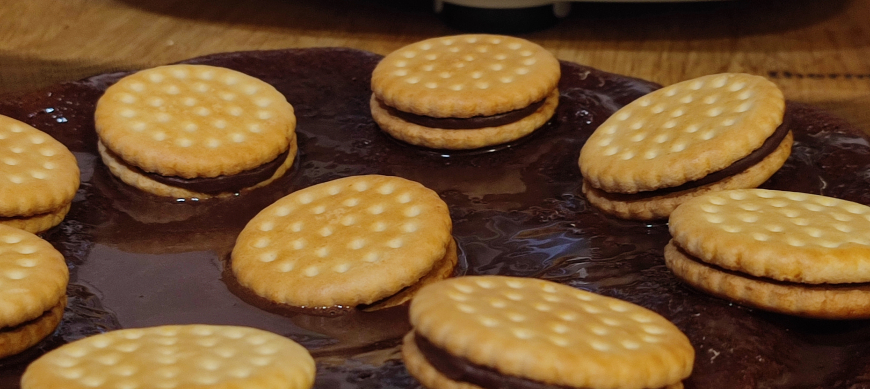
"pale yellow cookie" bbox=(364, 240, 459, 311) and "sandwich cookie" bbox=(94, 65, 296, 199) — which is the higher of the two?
"sandwich cookie" bbox=(94, 65, 296, 199)

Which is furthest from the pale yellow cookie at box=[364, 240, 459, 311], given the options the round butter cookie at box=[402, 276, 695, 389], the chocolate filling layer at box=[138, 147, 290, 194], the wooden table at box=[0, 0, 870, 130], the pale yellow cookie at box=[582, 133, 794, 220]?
the wooden table at box=[0, 0, 870, 130]

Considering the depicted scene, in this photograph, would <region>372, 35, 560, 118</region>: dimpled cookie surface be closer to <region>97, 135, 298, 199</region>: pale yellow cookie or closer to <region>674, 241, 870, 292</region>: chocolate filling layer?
<region>97, 135, 298, 199</region>: pale yellow cookie

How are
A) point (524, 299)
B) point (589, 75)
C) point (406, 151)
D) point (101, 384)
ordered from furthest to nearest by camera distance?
point (589, 75)
point (406, 151)
point (524, 299)
point (101, 384)

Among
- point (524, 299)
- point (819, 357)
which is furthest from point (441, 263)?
point (819, 357)

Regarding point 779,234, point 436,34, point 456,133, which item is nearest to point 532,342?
point 779,234

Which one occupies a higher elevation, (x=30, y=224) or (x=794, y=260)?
(x=794, y=260)

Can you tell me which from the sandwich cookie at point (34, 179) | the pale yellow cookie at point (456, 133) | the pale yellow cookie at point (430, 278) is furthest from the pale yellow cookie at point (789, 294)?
the sandwich cookie at point (34, 179)

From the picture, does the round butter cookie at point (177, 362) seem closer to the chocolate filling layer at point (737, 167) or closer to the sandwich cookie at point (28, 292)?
the sandwich cookie at point (28, 292)

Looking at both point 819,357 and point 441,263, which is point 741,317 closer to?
point 819,357
